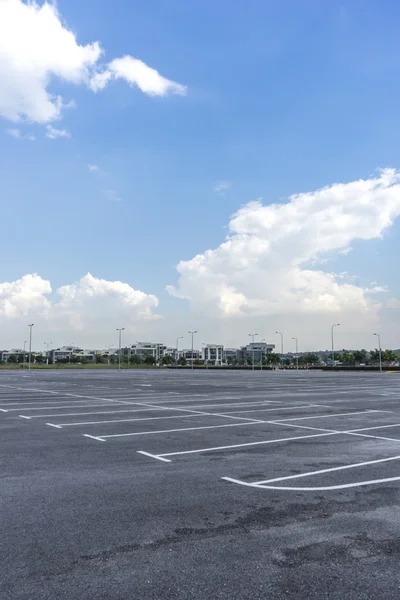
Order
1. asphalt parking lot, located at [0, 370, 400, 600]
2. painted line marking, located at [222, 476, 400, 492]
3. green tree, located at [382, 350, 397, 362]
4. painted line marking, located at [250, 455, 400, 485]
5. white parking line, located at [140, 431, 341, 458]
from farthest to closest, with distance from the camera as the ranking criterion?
green tree, located at [382, 350, 397, 362] < white parking line, located at [140, 431, 341, 458] < painted line marking, located at [250, 455, 400, 485] < painted line marking, located at [222, 476, 400, 492] < asphalt parking lot, located at [0, 370, 400, 600]

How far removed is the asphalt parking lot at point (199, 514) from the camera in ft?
13.5

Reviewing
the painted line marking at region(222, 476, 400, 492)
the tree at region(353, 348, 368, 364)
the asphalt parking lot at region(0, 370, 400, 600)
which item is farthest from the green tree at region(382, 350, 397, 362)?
the painted line marking at region(222, 476, 400, 492)

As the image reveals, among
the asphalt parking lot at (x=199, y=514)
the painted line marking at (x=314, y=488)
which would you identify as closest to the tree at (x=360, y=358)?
the asphalt parking lot at (x=199, y=514)

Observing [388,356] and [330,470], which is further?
[388,356]

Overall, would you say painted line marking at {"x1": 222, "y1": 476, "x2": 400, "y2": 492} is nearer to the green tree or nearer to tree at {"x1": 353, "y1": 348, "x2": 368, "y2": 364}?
the green tree

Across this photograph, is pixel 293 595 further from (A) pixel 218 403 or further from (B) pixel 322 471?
(A) pixel 218 403


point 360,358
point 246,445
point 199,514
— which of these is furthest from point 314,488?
point 360,358

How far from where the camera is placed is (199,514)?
19.2ft

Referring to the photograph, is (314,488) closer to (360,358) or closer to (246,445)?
Answer: (246,445)

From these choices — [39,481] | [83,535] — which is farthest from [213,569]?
[39,481]

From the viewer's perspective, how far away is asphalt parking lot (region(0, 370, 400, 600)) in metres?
4.12

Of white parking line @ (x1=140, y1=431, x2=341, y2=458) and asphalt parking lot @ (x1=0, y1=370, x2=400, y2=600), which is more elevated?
asphalt parking lot @ (x1=0, y1=370, x2=400, y2=600)

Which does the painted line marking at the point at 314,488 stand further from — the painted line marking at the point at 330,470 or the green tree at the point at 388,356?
the green tree at the point at 388,356

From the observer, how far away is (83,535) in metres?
5.14
